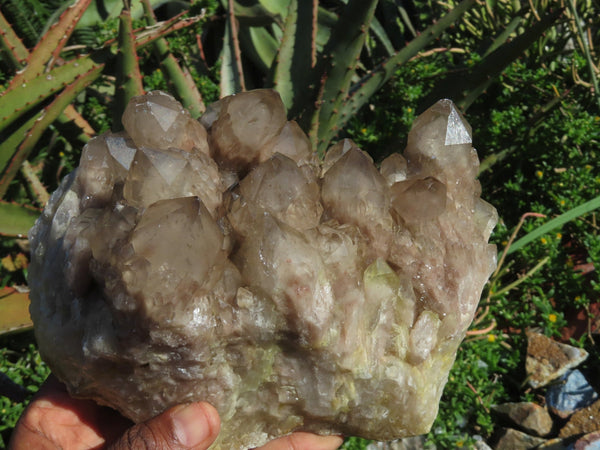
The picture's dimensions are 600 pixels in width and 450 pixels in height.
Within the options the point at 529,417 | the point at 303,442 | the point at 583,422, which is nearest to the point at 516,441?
the point at 529,417

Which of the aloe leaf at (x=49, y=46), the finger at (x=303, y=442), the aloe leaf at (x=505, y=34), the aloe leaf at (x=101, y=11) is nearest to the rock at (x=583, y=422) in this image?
the finger at (x=303, y=442)

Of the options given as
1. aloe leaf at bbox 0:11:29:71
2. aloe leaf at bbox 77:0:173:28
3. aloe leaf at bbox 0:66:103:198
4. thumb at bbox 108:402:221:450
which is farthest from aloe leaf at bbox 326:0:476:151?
thumb at bbox 108:402:221:450

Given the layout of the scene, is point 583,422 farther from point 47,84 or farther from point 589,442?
point 47,84

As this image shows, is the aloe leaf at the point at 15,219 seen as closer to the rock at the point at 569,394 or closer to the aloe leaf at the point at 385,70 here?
the aloe leaf at the point at 385,70

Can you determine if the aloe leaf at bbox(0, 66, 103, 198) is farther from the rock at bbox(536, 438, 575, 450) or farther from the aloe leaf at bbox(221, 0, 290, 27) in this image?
the rock at bbox(536, 438, 575, 450)

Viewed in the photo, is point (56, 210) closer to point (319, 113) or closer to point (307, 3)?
point (319, 113)

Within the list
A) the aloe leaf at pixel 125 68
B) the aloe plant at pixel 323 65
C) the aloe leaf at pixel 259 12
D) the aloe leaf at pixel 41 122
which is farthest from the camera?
the aloe leaf at pixel 259 12

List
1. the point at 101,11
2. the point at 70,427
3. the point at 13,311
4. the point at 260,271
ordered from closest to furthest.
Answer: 1. the point at 260,271
2. the point at 70,427
3. the point at 13,311
4. the point at 101,11
